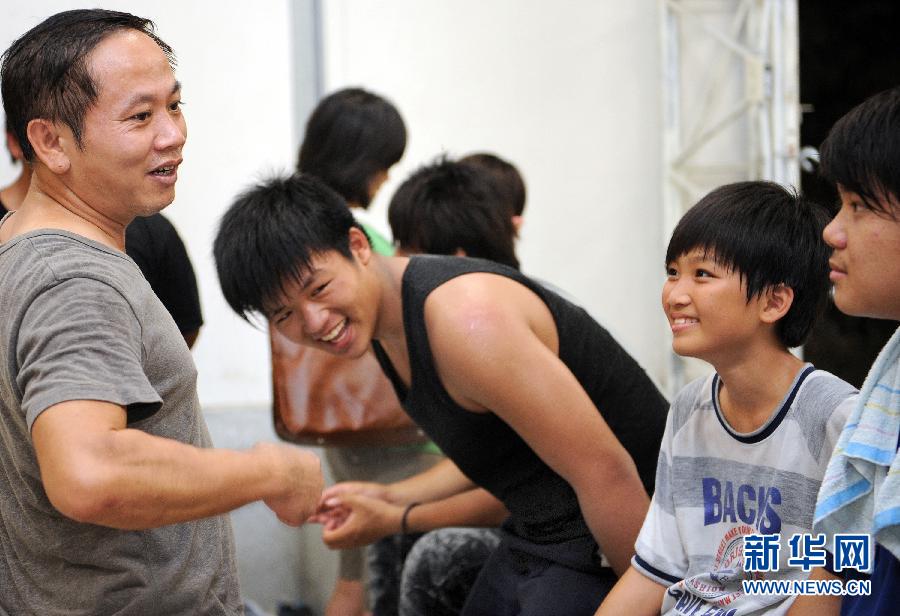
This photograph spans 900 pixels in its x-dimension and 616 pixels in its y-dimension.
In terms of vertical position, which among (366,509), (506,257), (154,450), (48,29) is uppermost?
(48,29)

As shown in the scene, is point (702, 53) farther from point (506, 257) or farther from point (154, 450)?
point (154, 450)

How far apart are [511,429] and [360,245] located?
44 cm

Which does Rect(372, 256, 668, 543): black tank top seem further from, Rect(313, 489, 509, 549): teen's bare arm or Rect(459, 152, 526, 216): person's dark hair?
Rect(459, 152, 526, 216): person's dark hair

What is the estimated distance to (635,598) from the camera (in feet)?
5.36

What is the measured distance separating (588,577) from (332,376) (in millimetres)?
916

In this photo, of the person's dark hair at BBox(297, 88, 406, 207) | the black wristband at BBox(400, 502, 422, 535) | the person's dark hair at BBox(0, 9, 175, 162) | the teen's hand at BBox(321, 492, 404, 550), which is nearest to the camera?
the person's dark hair at BBox(0, 9, 175, 162)

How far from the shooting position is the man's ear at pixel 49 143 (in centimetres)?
137

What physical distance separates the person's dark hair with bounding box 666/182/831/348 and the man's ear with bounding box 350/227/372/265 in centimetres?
59

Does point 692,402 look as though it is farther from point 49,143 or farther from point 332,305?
point 49,143

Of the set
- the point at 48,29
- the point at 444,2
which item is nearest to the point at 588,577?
the point at 48,29

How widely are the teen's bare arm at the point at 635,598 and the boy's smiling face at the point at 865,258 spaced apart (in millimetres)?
550

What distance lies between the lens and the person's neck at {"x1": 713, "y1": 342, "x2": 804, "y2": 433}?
5.13ft

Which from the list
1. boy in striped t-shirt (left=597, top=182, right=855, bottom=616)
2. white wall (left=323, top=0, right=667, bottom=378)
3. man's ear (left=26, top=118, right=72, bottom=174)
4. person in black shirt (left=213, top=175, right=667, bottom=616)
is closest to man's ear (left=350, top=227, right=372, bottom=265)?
person in black shirt (left=213, top=175, right=667, bottom=616)

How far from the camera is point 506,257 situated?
2459 mm
